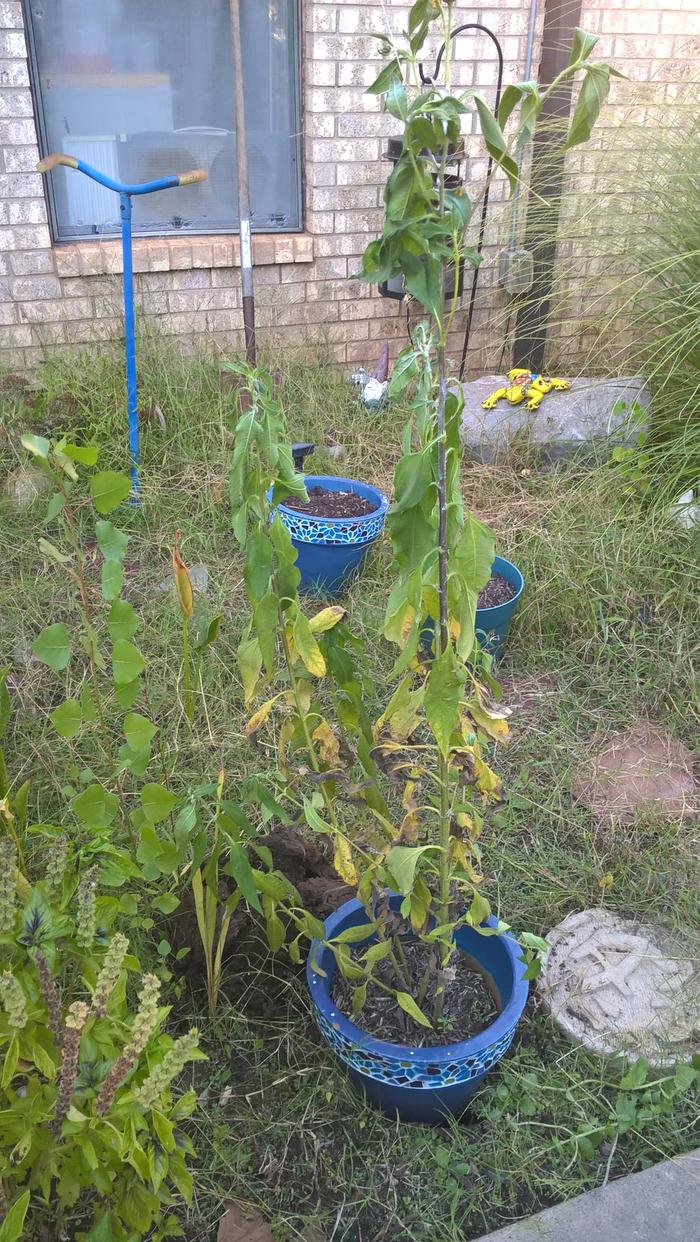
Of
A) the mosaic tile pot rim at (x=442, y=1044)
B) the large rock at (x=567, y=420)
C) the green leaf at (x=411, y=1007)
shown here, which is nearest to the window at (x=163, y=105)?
the large rock at (x=567, y=420)

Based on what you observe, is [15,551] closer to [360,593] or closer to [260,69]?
[360,593]

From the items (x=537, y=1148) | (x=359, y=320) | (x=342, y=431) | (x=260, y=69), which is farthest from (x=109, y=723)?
(x=260, y=69)

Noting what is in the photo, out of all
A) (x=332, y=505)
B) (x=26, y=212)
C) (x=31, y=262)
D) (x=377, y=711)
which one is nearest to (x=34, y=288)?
(x=31, y=262)

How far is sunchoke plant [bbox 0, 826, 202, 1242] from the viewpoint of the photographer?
112 cm

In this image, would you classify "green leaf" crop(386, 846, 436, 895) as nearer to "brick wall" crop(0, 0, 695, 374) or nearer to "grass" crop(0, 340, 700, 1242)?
"grass" crop(0, 340, 700, 1242)

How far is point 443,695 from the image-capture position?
4.27 ft

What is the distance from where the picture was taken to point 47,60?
387 cm

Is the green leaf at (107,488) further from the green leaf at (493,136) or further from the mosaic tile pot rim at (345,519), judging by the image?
the mosaic tile pot rim at (345,519)

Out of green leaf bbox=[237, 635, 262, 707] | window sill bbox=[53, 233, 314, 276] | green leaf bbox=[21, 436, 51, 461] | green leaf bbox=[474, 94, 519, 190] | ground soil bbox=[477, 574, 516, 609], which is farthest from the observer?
window sill bbox=[53, 233, 314, 276]

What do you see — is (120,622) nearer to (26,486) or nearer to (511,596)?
(511,596)

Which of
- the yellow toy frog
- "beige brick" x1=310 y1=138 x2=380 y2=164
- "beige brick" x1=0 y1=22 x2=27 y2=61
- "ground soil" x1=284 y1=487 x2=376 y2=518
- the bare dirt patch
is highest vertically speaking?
"beige brick" x1=0 y1=22 x2=27 y2=61

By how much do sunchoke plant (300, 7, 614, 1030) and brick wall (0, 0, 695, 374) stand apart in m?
2.92

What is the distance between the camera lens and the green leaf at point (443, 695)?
1.29 metres

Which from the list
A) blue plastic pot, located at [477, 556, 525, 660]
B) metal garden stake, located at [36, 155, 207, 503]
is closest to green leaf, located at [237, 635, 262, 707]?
blue plastic pot, located at [477, 556, 525, 660]
